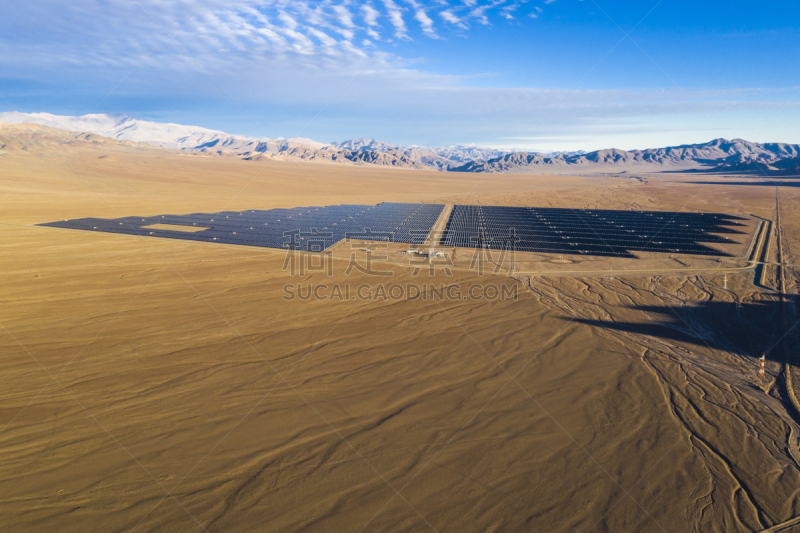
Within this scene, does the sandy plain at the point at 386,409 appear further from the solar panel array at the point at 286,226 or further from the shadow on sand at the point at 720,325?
the solar panel array at the point at 286,226

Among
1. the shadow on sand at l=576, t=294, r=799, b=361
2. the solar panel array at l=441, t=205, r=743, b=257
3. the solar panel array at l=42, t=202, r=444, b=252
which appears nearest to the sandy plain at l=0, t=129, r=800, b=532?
the shadow on sand at l=576, t=294, r=799, b=361

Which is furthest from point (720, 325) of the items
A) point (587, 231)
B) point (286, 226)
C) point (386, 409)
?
point (286, 226)

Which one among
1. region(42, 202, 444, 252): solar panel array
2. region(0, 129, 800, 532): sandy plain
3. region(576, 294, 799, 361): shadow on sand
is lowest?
region(576, 294, 799, 361): shadow on sand

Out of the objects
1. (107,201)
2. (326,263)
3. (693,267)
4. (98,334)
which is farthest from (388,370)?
(107,201)

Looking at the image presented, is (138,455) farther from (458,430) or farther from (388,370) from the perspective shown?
(458,430)

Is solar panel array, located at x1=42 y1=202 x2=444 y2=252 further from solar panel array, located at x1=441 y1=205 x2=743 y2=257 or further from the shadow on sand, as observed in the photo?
the shadow on sand

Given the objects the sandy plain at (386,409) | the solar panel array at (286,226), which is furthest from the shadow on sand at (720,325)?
the solar panel array at (286,226)
